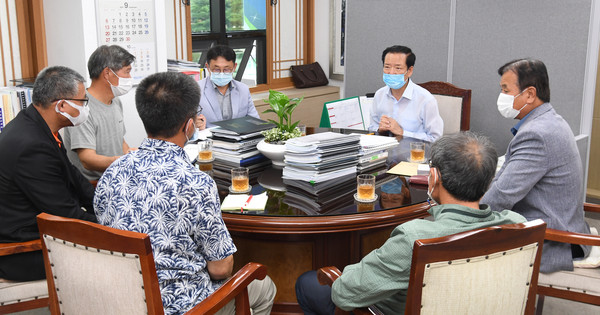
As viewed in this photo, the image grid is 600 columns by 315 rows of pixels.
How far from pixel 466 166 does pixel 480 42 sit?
2.54 metres

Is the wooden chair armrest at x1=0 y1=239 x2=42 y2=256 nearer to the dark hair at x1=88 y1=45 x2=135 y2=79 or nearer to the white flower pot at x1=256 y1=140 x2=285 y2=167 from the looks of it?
the white flower pot at x1=256 y1=140 x2=285 y2=167

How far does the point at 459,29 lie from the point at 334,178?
2.03 metres

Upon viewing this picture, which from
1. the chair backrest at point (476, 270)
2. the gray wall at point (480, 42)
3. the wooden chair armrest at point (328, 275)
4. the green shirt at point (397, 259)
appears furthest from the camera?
→ the gray wall at point (480, 42)

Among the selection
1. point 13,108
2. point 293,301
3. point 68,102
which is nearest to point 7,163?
point 68,102

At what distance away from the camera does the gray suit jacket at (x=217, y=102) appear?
3.72 m

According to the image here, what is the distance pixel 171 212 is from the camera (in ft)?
5.38

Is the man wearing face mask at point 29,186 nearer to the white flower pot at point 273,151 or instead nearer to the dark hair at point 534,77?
the white flower pot at point 273,151

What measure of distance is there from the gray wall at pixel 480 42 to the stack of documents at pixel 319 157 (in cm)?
168

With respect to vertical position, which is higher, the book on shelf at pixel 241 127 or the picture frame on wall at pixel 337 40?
the picture frame on wall at pixel 337 40


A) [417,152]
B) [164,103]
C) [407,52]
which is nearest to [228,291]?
[164,103]

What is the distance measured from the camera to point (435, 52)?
420cm

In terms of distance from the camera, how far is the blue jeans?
2.00 m

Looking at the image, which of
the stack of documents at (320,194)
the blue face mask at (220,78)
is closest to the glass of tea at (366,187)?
the stack of documents at (320,194)

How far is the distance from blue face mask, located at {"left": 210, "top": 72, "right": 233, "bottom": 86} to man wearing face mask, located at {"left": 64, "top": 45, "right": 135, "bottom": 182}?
78 centimetres
